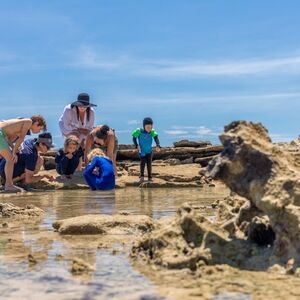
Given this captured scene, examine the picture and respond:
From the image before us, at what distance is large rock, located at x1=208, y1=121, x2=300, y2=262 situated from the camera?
3697mm

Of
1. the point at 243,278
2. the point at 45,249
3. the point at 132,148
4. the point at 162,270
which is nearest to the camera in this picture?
the point at 243,278

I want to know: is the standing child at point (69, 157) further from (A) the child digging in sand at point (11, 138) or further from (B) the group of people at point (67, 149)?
(A) the child digging in sand at point (11, 138)

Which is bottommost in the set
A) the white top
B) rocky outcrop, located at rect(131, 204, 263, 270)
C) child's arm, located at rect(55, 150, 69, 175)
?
rocky outcrop, located at rect(131, 204, 263, 270)

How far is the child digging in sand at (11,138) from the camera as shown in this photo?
36.4 ft

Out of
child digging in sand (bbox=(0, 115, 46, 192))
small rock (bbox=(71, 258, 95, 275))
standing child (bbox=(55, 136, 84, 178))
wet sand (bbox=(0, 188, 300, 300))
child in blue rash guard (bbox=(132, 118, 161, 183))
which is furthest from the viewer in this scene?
child in blue rash guard (bbox=(132, 118, 161, 183))

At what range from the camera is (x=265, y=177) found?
3.82 metres

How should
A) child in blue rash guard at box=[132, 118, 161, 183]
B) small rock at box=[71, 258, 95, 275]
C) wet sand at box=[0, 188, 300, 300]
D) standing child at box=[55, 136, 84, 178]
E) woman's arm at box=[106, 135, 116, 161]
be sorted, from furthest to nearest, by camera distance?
child in blue rash guard at box=[132, 118, 161, 183]
woman's arm at box=[106, 135, 116, 161]
standing child at box=[55, 136, 84, 178]
small rock at box=[71, 258, 95, 275]
wet sand at box=[0, 188, 300, 300]

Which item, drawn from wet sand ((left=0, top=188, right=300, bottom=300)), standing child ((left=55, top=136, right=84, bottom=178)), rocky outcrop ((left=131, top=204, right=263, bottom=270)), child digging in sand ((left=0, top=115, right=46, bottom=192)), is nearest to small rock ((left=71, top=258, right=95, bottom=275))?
wet sand ((left=0, top=188, right=300, bottom=300))

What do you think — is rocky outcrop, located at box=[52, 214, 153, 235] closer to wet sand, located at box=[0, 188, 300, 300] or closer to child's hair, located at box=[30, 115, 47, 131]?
wet sand, located at box=[0, 188, 300, 300]

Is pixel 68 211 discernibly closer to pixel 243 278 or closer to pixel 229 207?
pixel 229 207

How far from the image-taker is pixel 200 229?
397 centimetres

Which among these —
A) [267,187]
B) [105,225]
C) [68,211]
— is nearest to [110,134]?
[68,211]

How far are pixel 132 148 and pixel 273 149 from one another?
59.0ft

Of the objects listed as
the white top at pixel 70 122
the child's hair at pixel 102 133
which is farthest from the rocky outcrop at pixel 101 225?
the white top at pixel 70 122
